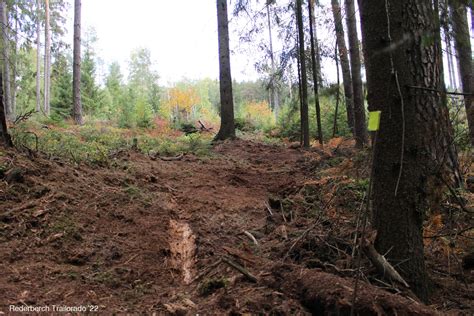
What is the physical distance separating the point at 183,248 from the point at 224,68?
29.4ft

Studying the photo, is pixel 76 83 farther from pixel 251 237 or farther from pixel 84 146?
pixel 251 237

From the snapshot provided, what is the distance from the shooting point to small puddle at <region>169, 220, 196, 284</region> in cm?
322

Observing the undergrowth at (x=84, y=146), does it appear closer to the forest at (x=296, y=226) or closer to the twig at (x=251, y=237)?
the forest at (x=296, y=226)

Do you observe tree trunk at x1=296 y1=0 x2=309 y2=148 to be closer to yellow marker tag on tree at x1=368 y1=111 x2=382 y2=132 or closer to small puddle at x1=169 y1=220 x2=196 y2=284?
small puddle at x1=169 y1=220 x2=196 y2=284

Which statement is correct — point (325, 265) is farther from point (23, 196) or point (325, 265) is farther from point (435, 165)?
point (23, 196)

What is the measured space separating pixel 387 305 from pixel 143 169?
485 centimetres

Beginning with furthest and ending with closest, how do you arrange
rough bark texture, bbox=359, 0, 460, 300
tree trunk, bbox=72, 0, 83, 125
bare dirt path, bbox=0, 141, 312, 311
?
tree trunk, bbox=72, 0, 83, 125 < bare dirt path, bbox=0, 141, 312, 311 < rough bark texture, bbox=359, 0, 460, 300

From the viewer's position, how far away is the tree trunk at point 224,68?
37.8 feet

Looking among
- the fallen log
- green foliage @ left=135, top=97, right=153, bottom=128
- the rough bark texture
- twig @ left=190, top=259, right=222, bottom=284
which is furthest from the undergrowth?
green foliage @ left=135, top=97, right=153, bottom=128

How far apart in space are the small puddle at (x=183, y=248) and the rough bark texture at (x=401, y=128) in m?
1.58

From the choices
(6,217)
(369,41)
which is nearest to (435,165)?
(369,41)

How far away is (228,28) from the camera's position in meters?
11.8

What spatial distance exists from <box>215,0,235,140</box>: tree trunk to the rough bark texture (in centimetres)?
888

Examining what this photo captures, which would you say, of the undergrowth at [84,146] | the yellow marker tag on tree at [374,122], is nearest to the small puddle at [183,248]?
the yellow marker tag on tree at [374,122]
